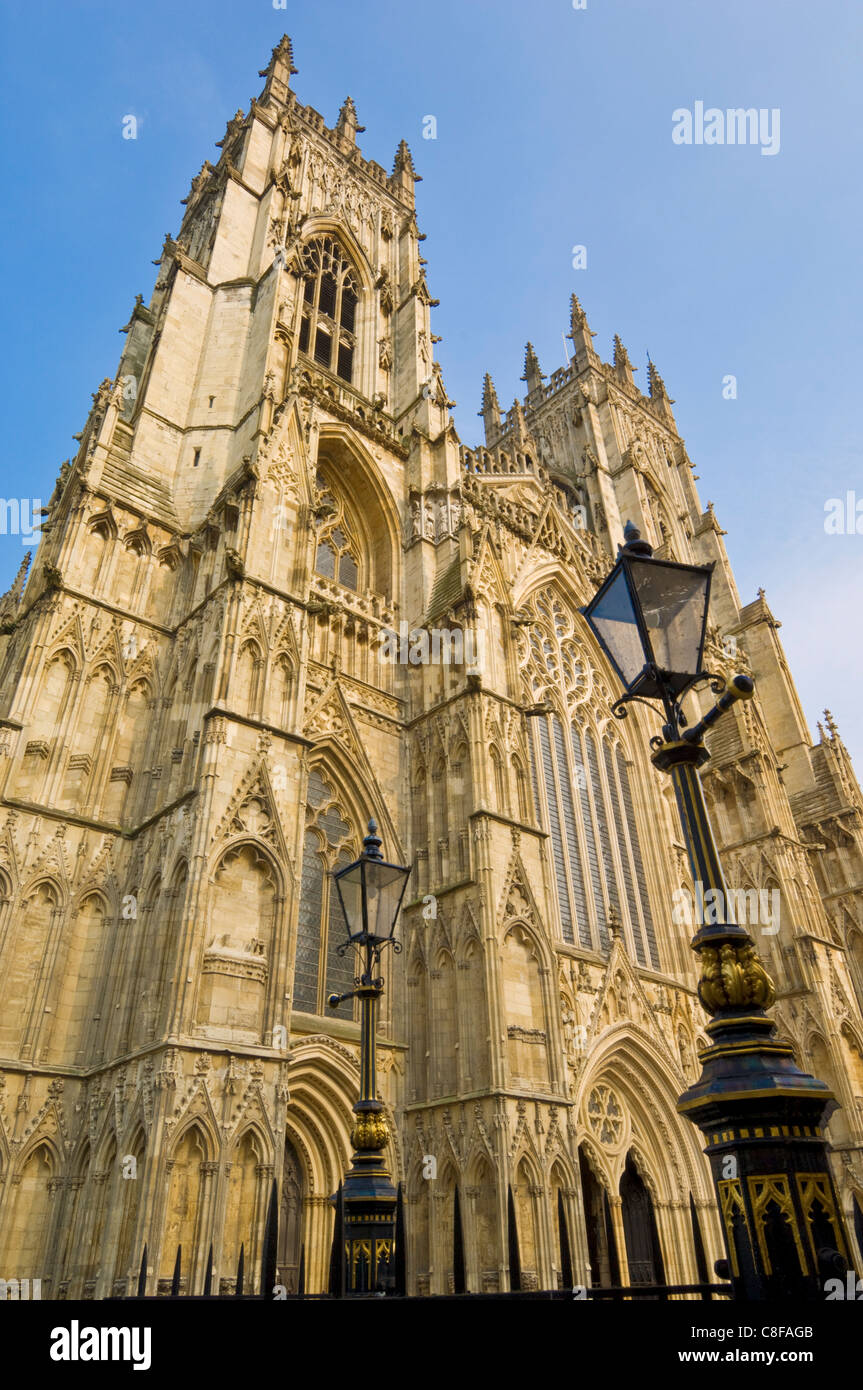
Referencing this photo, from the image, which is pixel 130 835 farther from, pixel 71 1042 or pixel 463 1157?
pixel 463 1157

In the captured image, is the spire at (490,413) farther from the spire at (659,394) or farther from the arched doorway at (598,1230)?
the arched doorway at (598,1230)

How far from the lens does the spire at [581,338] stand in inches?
1526

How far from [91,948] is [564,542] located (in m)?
18.1

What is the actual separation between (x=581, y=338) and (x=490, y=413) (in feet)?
17.2

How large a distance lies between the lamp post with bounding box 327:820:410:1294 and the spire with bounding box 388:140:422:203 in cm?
3150

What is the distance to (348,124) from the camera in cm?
3272

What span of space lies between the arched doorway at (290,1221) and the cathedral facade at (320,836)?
83 mm

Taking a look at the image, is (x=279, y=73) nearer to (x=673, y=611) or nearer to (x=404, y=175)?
(x=404, y=175)

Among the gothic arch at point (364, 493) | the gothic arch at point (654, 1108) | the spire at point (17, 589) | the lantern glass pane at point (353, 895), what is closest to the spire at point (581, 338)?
the gothic arch at point (364, 493)
